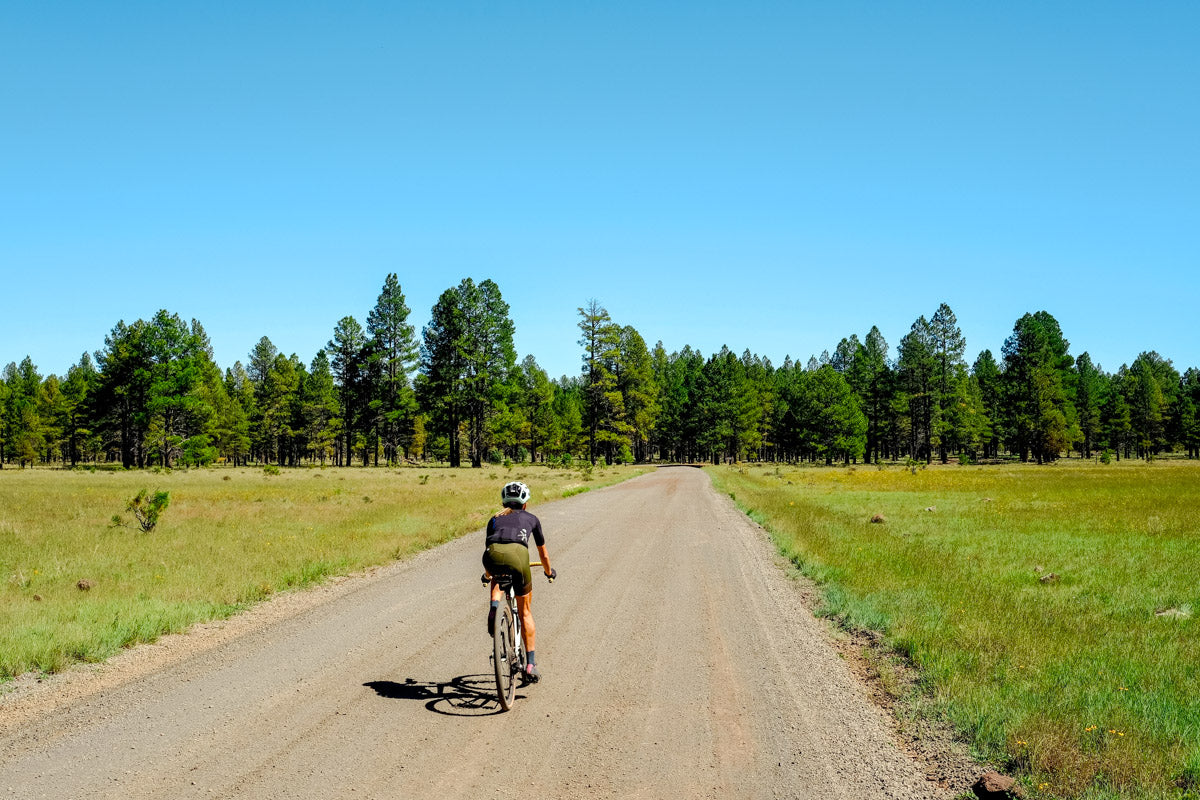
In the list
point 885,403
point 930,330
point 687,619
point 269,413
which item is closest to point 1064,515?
point 687,619

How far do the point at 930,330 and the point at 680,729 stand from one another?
92.2 meters

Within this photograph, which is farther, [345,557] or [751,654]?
[345,557]

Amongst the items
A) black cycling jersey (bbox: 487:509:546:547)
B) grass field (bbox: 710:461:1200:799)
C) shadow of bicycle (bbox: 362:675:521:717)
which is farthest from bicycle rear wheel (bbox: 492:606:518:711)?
grass field (bbox: 710:461:1200:799)

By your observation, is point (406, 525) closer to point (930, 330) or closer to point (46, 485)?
point (46, 485)

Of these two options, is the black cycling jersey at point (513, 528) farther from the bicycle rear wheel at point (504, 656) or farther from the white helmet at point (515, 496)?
the bicycle rear wheel at point (504, 656)

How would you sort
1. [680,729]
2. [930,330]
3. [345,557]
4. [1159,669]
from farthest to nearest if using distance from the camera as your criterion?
[930,330]
[345,557]
[1159,669]
[680,729]

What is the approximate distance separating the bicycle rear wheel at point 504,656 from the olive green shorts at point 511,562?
313mm

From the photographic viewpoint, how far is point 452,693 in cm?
698

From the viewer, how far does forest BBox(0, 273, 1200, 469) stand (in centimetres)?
6619

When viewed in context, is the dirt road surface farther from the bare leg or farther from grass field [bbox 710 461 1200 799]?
grass field [bbox 710 461 1200 799]

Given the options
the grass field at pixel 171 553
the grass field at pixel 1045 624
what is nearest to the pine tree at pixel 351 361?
the grass field at pixel 171 553

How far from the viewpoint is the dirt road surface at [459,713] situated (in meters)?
5.14

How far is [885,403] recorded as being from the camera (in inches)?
3831

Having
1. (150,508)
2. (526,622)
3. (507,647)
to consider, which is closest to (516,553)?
(526,622)
